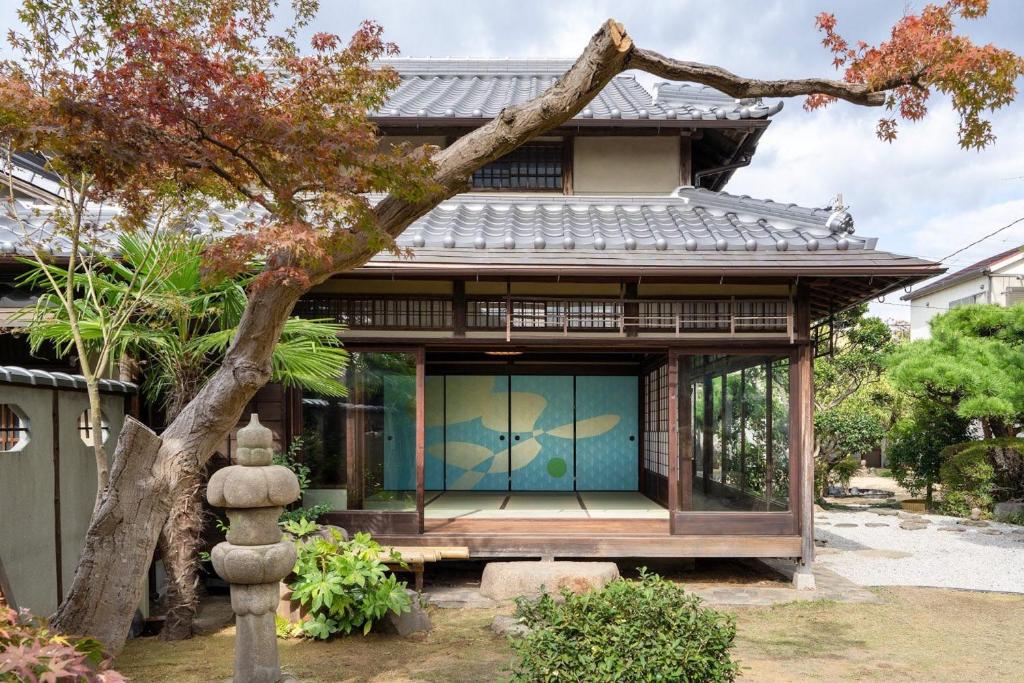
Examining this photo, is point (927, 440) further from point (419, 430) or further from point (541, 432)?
point (419, 430)

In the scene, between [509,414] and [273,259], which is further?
[509,414]

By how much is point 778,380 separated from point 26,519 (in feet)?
21.4

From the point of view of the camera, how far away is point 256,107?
350cm

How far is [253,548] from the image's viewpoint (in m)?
3.94

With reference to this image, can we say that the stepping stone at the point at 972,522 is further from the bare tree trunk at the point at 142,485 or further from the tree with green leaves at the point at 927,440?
the bare tree trunk at the point at 142,485

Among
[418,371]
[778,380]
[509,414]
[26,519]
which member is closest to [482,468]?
[509,414]

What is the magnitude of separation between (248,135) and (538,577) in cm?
499

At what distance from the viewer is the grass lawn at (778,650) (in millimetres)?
5117

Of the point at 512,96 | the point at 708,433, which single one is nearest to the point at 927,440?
the point at 708,433

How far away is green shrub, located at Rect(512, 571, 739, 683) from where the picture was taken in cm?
349

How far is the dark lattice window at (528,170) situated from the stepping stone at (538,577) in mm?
4602

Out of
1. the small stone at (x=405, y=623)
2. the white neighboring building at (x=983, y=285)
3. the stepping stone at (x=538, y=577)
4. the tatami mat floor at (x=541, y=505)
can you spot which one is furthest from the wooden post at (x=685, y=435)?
the white neighboring building at (x=983, y=285)

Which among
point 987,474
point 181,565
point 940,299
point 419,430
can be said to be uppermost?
point 940,299

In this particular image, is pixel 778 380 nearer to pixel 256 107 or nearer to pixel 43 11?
pixel 256 107
